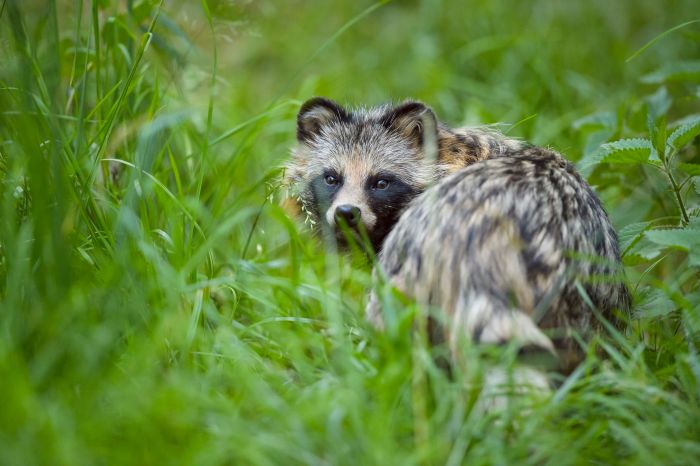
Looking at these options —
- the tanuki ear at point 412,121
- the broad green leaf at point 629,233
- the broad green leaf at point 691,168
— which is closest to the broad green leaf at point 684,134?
the broad green leaf at point 691,168

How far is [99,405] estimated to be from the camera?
124 inches

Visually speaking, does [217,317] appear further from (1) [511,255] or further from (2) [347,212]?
(1) [511,255]

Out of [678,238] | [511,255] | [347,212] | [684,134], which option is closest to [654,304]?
[678,238]

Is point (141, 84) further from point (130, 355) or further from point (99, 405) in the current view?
point (99, 405)

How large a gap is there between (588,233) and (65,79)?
3866mm

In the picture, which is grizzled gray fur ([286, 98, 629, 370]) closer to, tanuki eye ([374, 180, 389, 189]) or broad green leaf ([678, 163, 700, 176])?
broad green leaf ([678, 163, 700, 176])

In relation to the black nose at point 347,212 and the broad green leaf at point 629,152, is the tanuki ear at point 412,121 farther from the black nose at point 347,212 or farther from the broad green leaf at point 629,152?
the broad green leaf at point 629,152

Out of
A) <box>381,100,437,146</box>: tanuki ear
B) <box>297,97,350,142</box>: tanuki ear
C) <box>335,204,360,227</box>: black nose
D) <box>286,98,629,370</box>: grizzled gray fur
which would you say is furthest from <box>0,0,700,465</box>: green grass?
<box>381,100,437,146</box>: tanuki ear

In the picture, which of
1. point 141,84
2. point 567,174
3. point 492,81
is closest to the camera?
point 567,174

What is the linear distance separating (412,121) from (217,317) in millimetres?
2199

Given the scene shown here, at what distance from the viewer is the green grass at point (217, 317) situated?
9.82 feet

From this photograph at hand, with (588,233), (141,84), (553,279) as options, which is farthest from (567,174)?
(141,84)

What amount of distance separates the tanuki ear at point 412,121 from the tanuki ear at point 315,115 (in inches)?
13.8

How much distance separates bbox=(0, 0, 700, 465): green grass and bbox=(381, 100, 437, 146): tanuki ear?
87 centimetres
